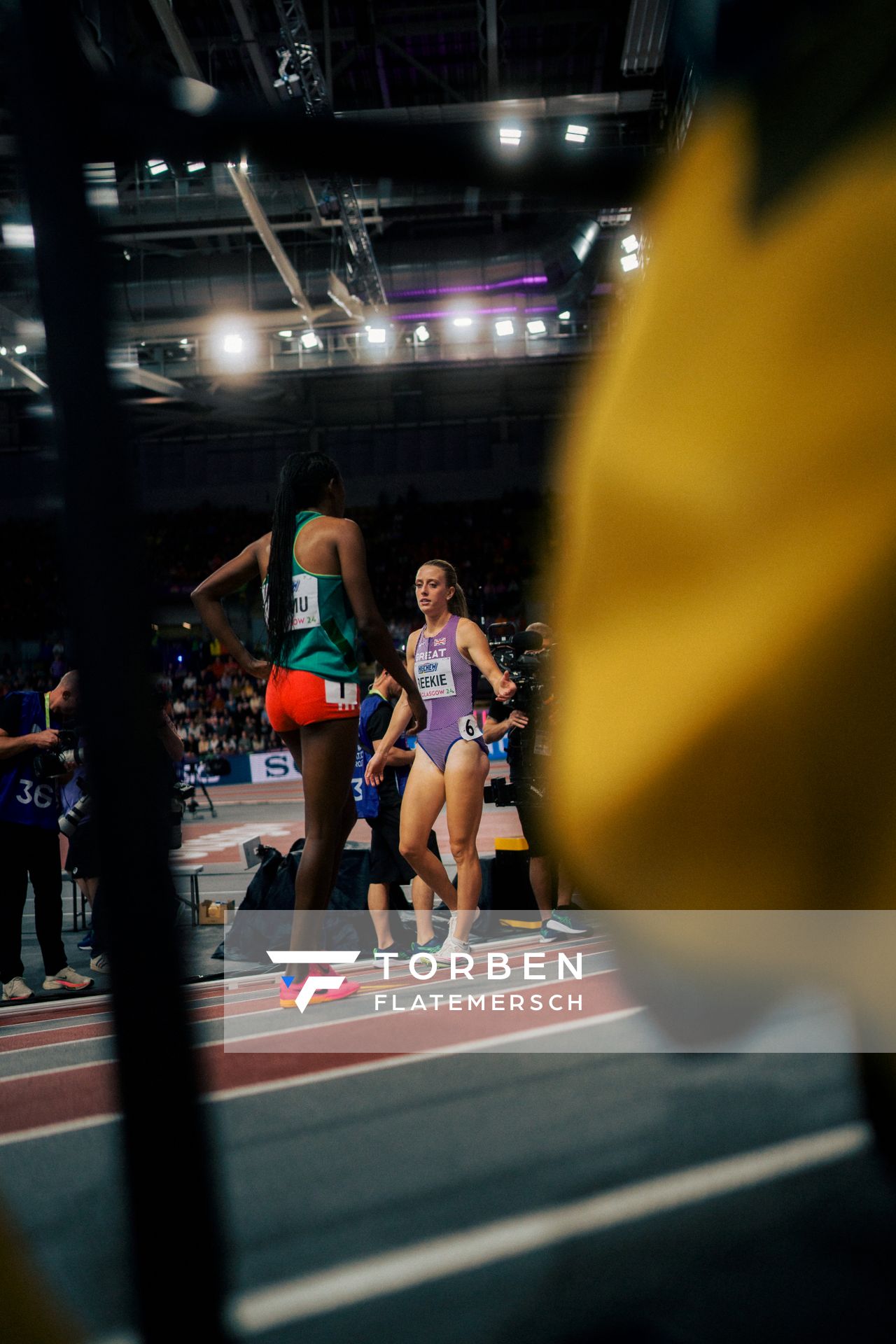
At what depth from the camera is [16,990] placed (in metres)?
3.07

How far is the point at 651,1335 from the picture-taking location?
2.65 feet

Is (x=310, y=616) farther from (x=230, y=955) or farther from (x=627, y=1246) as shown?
(x=230, y=955)

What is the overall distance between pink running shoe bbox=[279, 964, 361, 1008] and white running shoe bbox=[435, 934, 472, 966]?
1.45 feet

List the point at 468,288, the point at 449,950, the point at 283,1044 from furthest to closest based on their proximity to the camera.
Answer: the point at 468,288 < the point at 449,950 < the point at 283,1044

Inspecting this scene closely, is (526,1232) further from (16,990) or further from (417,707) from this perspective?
(16,990)

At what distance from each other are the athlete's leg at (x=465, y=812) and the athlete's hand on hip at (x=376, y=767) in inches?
11.7

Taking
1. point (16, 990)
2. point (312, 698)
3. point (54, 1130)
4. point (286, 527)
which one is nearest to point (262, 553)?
point (286, 527)

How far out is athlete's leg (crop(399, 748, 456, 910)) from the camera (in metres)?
2.86

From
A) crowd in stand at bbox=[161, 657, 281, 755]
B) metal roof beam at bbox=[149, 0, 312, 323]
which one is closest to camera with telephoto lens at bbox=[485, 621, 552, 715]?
metal roof beam at bbox=[149, 0, 312, 323]

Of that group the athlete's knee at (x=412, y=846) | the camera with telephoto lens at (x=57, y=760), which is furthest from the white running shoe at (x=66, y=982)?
the athlete's knee at (x=412, y=846)

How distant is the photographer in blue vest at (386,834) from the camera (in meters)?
3.12

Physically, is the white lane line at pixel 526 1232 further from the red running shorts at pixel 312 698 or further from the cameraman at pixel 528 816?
the cameraman at pixel 528 816

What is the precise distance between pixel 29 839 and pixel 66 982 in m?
0.53

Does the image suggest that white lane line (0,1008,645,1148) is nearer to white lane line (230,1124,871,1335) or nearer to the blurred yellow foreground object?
white lane line (230,1124,871,1335)
